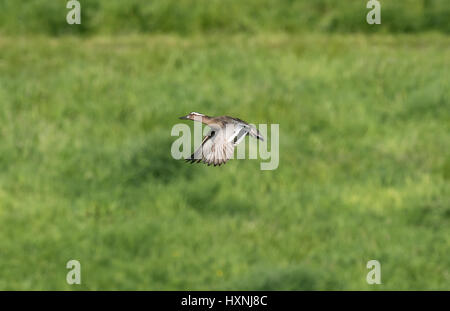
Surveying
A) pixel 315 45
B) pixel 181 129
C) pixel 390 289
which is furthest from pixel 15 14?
pixel 181 129

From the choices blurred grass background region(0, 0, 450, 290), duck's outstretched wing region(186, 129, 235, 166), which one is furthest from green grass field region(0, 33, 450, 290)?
duck's outstretched wing region(186, 129, 235, 166)

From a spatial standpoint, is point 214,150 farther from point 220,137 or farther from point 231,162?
point 231,162

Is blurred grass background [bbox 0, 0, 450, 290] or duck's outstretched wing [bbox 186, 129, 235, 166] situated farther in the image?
blurred grass background [bbox 0, 0, 450, 290]

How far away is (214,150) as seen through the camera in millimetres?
4816

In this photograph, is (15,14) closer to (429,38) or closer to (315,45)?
(315,45)

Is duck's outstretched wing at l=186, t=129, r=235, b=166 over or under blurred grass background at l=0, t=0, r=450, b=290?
under

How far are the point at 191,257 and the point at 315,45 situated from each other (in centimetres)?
678

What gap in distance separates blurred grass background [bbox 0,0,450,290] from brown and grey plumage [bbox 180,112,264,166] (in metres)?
8.91

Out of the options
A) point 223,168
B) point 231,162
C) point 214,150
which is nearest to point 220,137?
point 214,150

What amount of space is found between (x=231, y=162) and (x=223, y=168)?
0.42 m

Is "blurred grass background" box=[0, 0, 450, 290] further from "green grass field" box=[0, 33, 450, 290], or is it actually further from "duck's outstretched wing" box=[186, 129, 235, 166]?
"duck's outstretched wing" box=[186, 129, 235, 166]

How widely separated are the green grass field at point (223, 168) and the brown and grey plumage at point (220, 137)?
29.1 ft

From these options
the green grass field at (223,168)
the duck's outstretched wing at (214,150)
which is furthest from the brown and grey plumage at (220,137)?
the green grass field at (223,168)

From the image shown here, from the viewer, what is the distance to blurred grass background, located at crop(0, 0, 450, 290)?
14359mm
